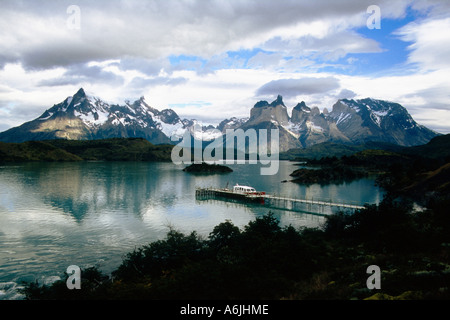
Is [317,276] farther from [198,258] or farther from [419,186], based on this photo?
[419,186]

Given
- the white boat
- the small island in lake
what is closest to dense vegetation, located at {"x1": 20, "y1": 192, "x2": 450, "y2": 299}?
the white boat

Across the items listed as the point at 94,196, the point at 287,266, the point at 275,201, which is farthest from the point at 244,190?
the point at 287,266

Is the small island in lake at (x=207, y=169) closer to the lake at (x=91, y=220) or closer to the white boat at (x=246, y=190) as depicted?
the lake at (x=91, y=220)

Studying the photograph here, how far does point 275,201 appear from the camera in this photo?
256ft

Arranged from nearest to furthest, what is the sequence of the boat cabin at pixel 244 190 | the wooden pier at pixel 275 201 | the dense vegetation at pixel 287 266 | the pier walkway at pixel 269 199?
the dense vegetation at pixel 287 266
the wooden pier at pixel 275 201
the pier walkway at pixel 269 199
the boat cabin at pixel 244 190

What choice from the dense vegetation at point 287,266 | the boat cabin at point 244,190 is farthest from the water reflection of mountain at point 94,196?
the dense vegetation at point 287,266

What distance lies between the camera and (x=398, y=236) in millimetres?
28641

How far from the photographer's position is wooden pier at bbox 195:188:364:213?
67369mm

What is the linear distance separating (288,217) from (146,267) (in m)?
39.0

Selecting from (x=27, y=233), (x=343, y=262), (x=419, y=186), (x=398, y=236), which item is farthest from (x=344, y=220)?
(x=419, y=186)

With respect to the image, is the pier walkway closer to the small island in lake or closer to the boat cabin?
the boat cabin

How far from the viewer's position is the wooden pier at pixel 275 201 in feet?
221

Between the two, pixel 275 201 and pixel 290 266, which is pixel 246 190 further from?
pixel 290 266
